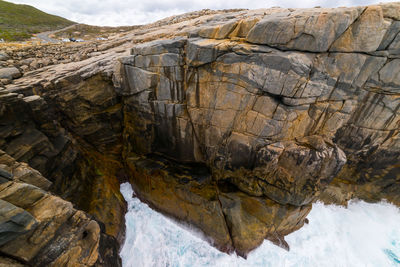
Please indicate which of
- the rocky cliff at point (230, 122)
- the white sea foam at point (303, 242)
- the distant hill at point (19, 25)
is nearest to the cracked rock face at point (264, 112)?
the rocky cliff at point (230, 122)

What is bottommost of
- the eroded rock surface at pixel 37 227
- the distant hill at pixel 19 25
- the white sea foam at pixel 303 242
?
the white sea foam at pixel 303 242

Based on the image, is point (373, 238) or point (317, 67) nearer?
point (317, 67)

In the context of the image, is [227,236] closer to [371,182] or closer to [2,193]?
[2,193]

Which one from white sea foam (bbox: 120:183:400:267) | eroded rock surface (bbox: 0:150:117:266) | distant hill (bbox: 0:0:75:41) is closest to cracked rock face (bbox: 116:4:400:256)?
white sea foam (bbox: 120:183:400:267)

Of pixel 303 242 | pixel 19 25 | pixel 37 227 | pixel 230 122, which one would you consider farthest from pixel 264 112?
pixel 19 25

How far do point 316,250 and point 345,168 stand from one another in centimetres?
985

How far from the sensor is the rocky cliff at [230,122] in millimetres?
12133

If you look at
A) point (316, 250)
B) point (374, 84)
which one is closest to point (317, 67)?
point (374, 84)

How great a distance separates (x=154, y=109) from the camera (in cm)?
1761

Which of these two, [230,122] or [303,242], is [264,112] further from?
[303,242]

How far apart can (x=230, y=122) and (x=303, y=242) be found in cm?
1516

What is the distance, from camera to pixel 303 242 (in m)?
17.9

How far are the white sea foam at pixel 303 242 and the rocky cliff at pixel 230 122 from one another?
1.13 meters

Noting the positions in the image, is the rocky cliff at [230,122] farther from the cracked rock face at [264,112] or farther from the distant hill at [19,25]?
the distant hill at [19,25]
